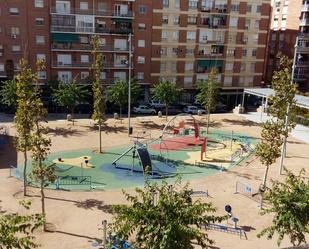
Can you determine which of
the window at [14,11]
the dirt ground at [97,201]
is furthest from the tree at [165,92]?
the window at [14,11]

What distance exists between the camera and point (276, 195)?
51.7ft

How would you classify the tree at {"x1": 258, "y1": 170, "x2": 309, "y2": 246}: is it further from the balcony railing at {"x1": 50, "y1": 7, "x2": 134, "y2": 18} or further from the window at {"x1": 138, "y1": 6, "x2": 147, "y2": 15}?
the window at {"x1": 138, "y1": 6, "x2": 147, "y2": 15}

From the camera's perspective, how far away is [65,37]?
51.3 m

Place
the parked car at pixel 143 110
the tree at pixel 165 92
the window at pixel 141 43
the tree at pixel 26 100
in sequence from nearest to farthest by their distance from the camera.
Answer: the tree at pixel 26 100 < the tree at pixel 165 92 < the parked car at pixel 143 110 < the window at pixel 141 43

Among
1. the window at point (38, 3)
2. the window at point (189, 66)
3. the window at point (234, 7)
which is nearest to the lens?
the window at point (38, 3)

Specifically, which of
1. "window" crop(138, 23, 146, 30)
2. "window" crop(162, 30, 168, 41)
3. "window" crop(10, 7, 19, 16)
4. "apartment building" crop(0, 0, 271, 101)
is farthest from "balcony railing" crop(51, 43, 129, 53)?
"window" crop(162, 30, 168, 41)

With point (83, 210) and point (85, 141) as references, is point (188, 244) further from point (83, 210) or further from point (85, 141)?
point (85, 141)

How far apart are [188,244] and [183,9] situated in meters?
46.8

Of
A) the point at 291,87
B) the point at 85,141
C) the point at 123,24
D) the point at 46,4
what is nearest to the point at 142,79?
the point at 123,24

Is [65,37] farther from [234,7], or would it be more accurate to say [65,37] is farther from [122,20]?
[234,7]

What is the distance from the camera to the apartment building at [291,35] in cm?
6569

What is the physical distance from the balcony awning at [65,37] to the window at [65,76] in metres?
4.12

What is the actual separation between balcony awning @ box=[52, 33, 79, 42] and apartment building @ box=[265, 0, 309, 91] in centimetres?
3389

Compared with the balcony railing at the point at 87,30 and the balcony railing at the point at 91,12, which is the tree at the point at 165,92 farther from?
the balcony railing at the point at 91,12
